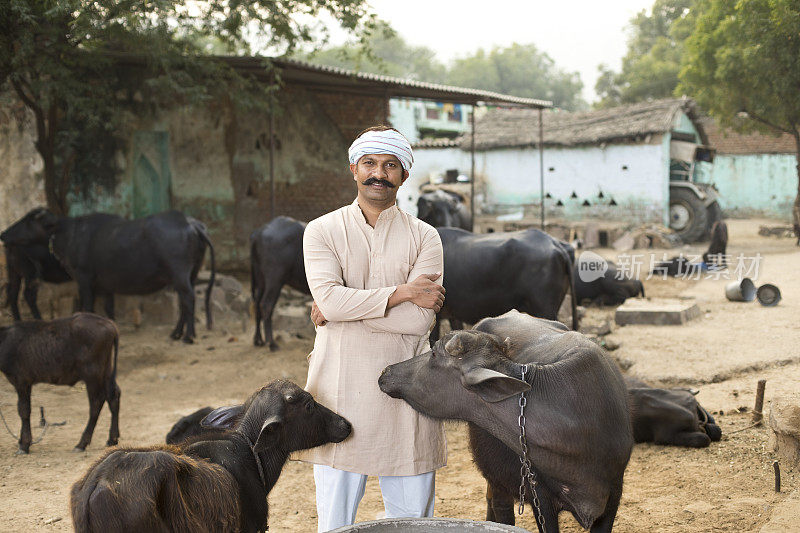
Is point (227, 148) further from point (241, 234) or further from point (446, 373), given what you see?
point (446, 373)

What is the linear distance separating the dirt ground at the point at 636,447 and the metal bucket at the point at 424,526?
2.44 feet

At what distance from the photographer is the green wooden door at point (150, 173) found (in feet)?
42.1

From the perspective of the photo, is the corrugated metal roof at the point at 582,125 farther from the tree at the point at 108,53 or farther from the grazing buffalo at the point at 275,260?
the grazing buffalo at the point at 275,260

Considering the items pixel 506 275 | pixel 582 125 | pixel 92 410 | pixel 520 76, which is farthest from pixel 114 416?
pixel 520 76

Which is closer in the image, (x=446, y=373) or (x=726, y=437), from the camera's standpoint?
(x=446, y=373)

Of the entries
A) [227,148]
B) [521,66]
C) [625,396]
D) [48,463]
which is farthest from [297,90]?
[521,66]

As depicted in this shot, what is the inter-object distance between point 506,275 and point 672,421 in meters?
2.63

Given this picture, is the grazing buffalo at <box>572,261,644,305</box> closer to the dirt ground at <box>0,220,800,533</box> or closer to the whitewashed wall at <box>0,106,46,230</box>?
the dirt ground at <box>0,220,800,533</box>

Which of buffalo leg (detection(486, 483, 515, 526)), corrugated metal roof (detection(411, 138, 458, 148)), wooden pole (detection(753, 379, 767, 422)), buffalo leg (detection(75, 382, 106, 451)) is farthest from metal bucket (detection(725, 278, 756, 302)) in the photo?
corrugated metal roof (detection(411, 138, 458, 148))

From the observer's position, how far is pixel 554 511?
11.1ft

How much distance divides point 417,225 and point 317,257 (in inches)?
19.4

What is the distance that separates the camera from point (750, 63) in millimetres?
8453

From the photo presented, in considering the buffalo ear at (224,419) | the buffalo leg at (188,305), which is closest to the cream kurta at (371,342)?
the buffalo ear at (224,419)

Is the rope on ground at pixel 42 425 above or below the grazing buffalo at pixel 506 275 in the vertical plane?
below
